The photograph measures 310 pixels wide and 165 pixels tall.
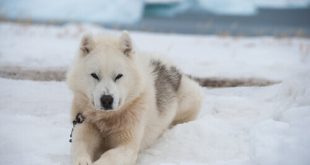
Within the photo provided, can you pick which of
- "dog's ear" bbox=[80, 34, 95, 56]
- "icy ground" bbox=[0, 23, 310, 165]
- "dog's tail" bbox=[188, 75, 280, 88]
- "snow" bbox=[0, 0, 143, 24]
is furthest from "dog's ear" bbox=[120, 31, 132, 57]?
"snow" bbox=[0, 0, 143, 24]

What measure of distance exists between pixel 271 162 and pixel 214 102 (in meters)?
2.69

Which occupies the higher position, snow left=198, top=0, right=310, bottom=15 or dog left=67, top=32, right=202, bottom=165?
snow left=198, top=0, right=310, bottom=15

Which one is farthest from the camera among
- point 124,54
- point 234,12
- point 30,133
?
point 234,12

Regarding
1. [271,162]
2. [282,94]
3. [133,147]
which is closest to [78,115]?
[133,147]

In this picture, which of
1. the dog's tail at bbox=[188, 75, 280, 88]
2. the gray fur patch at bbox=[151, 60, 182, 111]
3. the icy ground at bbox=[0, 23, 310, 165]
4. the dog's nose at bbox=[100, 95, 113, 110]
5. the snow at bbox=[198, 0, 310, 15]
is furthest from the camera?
the snow at bbox=[198, 0, 310, 15]

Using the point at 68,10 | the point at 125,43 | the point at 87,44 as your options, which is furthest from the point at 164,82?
the point at 68,10

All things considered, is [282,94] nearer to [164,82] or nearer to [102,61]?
[164,82]

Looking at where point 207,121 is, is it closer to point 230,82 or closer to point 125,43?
point 125,43

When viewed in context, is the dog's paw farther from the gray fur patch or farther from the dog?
the gray fur patch

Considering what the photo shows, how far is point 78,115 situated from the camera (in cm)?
400

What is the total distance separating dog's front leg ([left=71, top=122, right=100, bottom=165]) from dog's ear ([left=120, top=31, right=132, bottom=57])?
2.49 feet

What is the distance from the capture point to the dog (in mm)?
3605

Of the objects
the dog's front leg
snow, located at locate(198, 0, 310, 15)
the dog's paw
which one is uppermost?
snow, located at locate(198, 0, 310, 15)

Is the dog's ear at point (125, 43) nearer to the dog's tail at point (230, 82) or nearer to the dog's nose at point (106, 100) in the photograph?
the dog's nose at point (106, 100)
